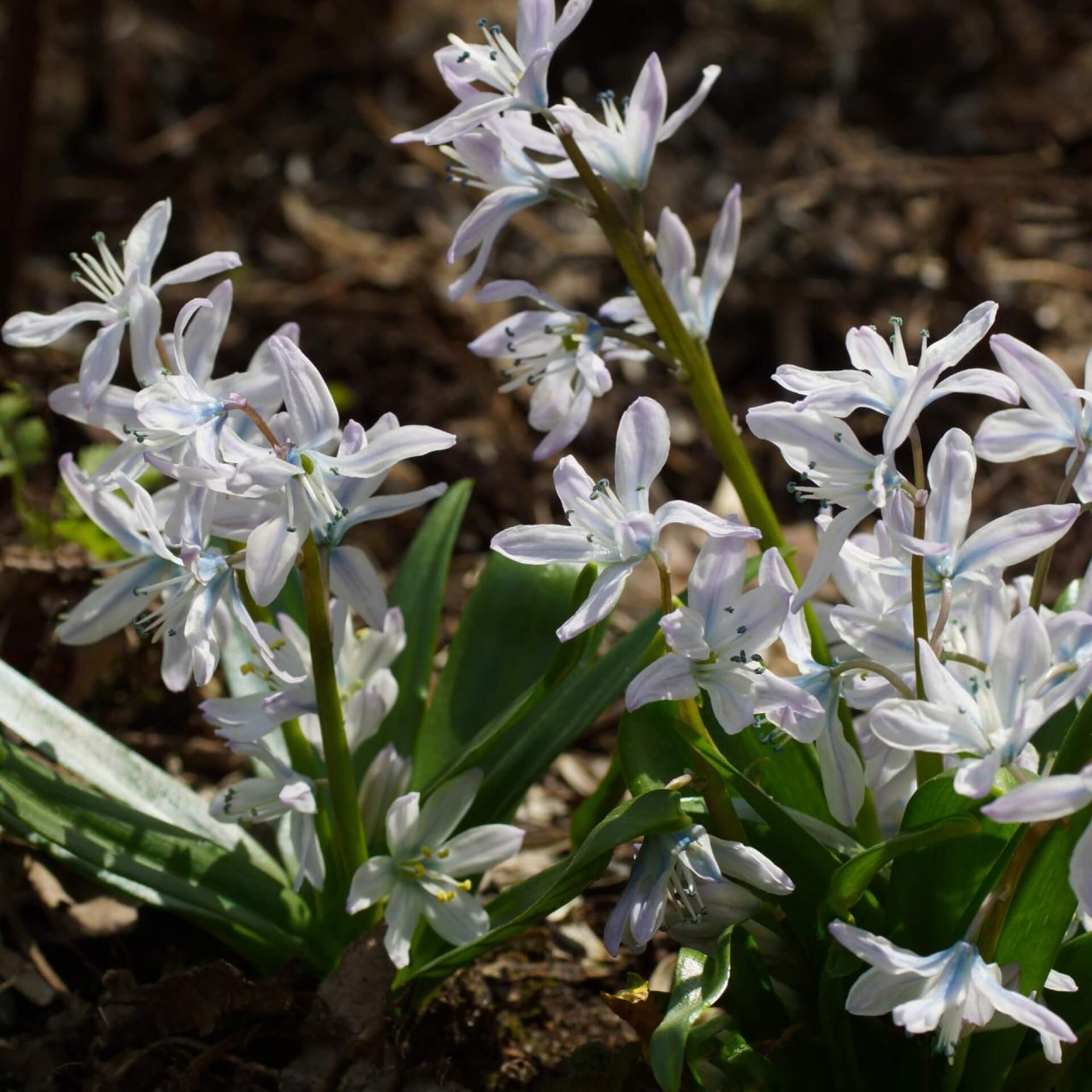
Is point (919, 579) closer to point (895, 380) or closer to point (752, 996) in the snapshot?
point (895, 380)

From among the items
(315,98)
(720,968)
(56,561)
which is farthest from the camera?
(315,98)

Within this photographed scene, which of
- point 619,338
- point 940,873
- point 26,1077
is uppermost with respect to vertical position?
point 619,338

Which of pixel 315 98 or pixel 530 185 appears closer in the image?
pixel 530 185

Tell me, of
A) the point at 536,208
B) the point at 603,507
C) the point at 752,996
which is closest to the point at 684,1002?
the point at 752,996

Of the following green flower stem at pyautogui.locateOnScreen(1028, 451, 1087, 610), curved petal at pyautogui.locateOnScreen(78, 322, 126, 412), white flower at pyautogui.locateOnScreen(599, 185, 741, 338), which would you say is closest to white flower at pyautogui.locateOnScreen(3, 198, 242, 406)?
curved petal at pyautogui.locateOnScreen(78, 322, 126, 412)

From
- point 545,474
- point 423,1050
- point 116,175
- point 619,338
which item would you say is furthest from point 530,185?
point 116,175

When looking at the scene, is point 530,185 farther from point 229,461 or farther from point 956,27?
point 956,27
